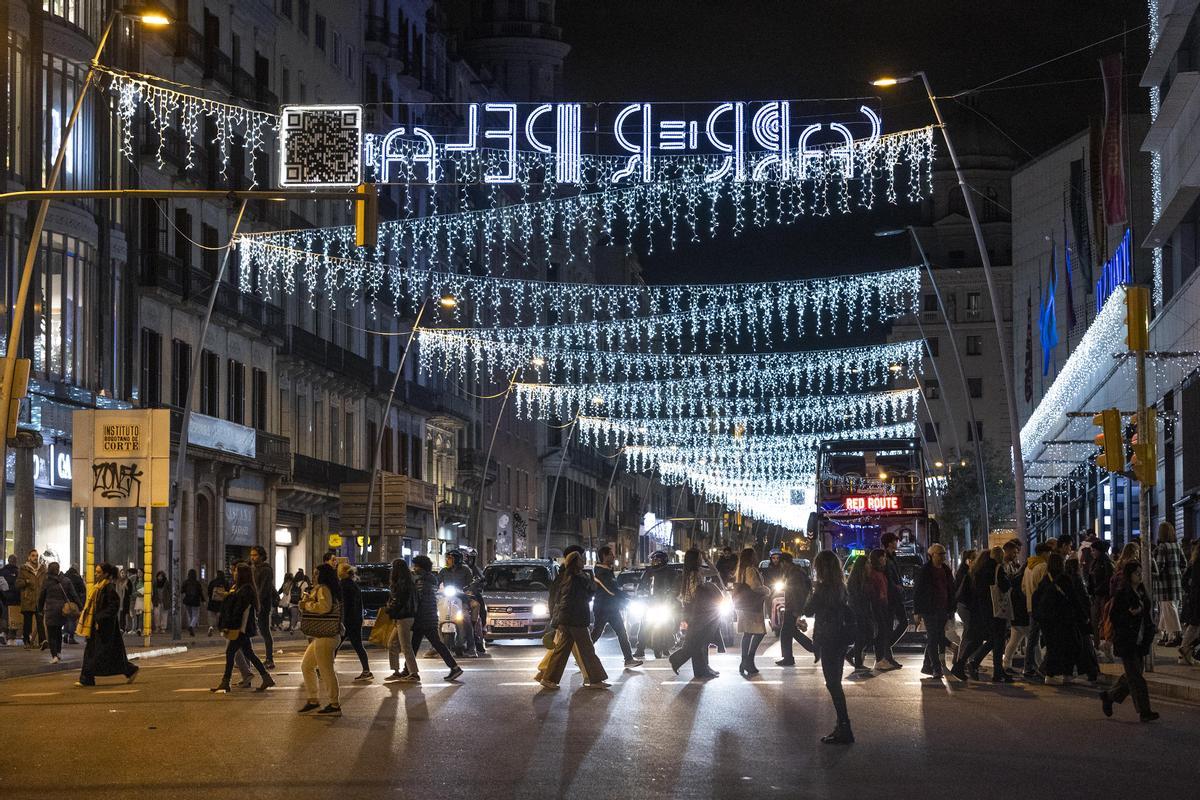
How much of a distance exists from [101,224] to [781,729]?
2955 centimetres

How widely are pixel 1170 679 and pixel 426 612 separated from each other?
9.14 m

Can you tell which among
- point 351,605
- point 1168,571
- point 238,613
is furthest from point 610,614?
point 1168,571

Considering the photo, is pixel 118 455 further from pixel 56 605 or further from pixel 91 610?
pixel 91 610

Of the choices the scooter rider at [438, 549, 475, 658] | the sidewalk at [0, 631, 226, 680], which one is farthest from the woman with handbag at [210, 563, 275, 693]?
the scooter rider at [438, 549, 475, 658]

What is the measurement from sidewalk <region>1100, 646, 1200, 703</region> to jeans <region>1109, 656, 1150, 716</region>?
125 inches

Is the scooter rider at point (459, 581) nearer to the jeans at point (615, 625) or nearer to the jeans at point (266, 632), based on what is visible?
the jeans at point (615, 625)

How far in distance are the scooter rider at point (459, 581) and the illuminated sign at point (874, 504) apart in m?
18.6

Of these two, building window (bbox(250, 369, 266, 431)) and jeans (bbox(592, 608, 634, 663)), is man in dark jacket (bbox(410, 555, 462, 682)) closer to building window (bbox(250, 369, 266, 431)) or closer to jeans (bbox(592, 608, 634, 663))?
jeans (bbox(592, 608, 634, 663))

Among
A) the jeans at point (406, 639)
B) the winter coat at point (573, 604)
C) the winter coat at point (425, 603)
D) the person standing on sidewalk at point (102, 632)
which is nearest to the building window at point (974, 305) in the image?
the winter coat at point (425, 603)

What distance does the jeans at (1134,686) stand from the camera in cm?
1645

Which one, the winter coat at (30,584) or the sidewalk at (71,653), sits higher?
the winter coat at (30,584)

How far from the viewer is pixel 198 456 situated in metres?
47.4

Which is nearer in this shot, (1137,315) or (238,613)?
(238,613)

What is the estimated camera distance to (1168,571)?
86.5 ft
